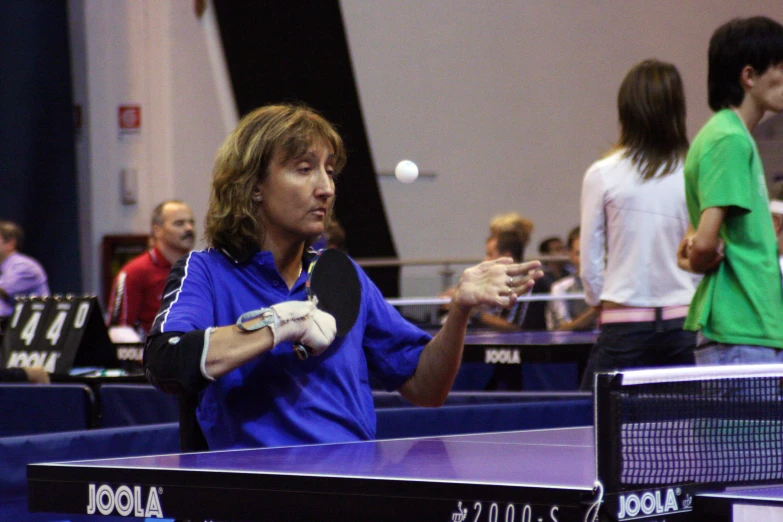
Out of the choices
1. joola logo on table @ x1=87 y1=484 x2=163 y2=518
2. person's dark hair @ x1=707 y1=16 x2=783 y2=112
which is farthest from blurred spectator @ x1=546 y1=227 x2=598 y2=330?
joola logo on table @ x1=87 y1=484 x2=163 y2=518

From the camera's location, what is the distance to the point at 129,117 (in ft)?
35.1

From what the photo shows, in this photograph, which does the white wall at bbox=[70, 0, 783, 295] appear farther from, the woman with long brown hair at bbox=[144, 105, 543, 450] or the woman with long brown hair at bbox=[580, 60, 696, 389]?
the woman with long brown hair at bbox=[144, 105, 543, 450]

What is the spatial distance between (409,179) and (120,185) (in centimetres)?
816

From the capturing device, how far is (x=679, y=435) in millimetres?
1600

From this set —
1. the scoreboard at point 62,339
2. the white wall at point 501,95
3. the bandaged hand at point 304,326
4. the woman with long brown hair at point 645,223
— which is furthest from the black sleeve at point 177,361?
the white wall at point 501,95

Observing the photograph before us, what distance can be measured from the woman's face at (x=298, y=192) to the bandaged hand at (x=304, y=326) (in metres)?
0.26

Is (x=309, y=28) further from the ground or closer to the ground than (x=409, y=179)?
further from the ground

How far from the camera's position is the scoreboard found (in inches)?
201

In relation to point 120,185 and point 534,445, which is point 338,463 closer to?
point 534,445

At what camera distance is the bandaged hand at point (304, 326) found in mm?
1986

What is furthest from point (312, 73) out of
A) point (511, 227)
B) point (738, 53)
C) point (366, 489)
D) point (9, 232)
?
point (366, 489)

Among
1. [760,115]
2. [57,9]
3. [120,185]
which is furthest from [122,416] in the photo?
[57,9]

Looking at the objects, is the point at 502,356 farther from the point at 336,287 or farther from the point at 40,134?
the point at 40,134

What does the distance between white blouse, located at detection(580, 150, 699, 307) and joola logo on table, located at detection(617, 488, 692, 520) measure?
6.74ft
